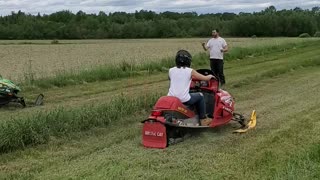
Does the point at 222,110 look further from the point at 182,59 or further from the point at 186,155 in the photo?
the point at 186,155

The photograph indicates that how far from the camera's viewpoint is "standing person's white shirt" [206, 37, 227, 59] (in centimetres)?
1581

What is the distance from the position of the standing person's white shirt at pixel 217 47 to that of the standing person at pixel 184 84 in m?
7.24

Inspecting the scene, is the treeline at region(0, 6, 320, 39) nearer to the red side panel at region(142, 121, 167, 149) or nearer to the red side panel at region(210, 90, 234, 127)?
the red side panel at region(210, 90, 234, 127)

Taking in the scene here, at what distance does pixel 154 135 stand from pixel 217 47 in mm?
8416

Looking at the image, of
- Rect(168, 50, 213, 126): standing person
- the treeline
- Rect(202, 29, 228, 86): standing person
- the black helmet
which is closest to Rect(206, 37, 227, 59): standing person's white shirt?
Rect(202, 29, 228, 86): standing person

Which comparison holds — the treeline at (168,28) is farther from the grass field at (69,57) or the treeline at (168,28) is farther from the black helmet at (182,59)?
the black helmet at (182,59)

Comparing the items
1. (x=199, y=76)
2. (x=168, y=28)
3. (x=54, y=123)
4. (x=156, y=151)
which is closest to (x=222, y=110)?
(x=199, y=76)

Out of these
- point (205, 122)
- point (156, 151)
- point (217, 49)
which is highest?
point (217, 49)

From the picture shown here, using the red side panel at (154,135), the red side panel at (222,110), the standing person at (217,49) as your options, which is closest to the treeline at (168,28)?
the standing person at (217,49)

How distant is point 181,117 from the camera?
27.4 ft

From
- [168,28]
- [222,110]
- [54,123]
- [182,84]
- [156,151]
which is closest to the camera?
[156,151]

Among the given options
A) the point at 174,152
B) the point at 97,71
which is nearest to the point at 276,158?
the point at 174,152

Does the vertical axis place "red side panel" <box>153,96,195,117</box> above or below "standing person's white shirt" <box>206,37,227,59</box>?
below

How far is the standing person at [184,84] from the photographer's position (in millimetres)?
8523
